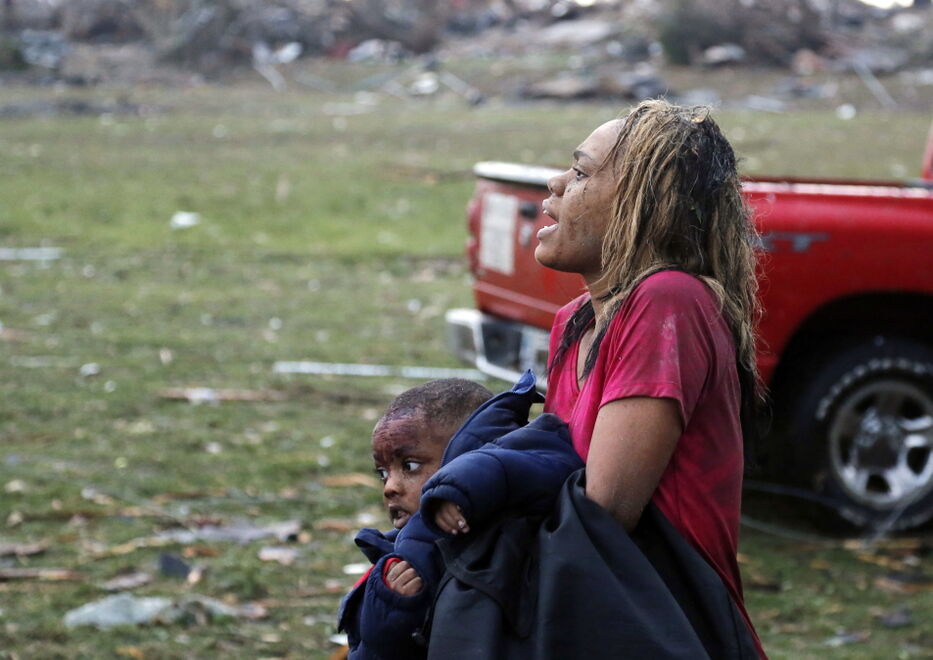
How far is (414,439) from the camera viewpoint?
8.87 ft

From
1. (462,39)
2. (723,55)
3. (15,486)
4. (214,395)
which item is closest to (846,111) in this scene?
(723,55)

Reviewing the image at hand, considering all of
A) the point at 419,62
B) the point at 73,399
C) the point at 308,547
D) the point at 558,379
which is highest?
the point at 558,379

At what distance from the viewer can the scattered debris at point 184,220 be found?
14977 millimetres

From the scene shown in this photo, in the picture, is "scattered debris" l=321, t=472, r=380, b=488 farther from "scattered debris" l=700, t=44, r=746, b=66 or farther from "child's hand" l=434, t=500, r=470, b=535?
"scattered debris" l=700, t=44, r=746, b=66

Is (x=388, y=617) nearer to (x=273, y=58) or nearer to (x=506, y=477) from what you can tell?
(x=506, y=477)

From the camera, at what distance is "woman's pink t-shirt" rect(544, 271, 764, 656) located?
2.28 metres

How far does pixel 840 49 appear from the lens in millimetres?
31938

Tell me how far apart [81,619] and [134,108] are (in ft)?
71.6

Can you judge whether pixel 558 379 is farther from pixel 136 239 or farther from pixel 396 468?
pixel 136 239

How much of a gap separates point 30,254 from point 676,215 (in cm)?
1169

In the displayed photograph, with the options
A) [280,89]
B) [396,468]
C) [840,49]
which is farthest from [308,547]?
[840,49]

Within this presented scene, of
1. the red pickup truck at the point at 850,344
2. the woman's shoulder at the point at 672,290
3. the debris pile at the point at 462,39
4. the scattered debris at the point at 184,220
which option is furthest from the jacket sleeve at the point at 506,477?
the debris pile at the point at 462,39

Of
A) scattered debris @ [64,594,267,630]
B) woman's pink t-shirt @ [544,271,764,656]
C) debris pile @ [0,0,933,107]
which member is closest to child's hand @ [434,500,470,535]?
woman's pink t-shirt @ [544,271,764,656]

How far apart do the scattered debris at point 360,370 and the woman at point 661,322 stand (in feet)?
19.7
